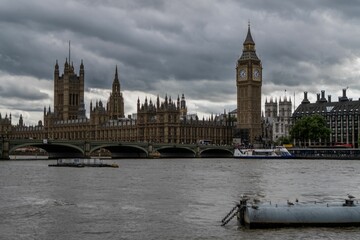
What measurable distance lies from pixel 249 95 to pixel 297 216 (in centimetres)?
15942

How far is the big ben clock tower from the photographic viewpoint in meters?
187

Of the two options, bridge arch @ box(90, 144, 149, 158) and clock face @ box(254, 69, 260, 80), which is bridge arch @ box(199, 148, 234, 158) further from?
clock face @ box(254, 69, 260, 80)

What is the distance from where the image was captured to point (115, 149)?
141m

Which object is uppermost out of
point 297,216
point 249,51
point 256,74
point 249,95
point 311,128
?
point 249,51

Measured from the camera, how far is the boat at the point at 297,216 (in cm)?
2836

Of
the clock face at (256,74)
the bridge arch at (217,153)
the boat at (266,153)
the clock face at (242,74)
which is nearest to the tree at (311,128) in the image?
the boat at (266,153)

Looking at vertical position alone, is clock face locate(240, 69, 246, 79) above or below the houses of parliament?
above

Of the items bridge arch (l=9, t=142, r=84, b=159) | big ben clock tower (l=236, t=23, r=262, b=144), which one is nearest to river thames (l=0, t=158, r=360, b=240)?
bridge arch (l=9, t=142, r=84, b=159)

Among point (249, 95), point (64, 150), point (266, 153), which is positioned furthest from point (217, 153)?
point (64, 150)

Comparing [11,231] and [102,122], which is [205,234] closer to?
[11,231]

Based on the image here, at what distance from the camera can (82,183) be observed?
5625cm

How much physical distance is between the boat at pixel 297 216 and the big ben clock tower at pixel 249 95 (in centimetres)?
15670

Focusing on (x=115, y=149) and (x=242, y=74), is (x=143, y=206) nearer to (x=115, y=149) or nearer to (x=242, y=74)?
(x=115, y=149)

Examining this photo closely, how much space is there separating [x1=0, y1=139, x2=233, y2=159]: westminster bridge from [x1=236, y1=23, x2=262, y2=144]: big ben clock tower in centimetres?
2732
